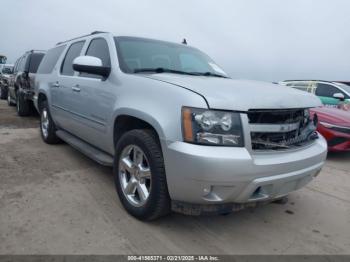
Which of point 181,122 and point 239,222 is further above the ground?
point 181,122

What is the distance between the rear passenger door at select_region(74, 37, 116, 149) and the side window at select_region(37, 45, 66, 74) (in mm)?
1475

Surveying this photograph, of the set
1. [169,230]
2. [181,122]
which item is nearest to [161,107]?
[181,122]

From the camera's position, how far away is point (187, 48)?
429cm

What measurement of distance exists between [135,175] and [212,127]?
0.99 meters

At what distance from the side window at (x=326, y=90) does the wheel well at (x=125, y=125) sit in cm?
754

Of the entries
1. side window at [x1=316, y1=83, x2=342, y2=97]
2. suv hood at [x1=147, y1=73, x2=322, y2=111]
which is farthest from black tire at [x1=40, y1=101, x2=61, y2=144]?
side window at [x1=316, y1=83, x2=342, y2=97]

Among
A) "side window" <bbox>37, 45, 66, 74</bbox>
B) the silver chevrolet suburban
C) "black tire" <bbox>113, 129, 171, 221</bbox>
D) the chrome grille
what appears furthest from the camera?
"side window" <bbox>37, 45, 66, 74</bbox>

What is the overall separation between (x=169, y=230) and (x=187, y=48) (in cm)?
251

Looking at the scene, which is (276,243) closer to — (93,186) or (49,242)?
(49,242)

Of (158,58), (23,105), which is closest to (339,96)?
(158,58)

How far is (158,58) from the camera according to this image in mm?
3607

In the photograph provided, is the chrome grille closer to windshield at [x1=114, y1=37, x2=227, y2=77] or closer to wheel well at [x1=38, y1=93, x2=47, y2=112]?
windshield at [x1=114, y1=37, x2=227, y2=77]

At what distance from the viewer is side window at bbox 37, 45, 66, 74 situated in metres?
5.29

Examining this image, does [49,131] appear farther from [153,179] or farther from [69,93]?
[153,179]
